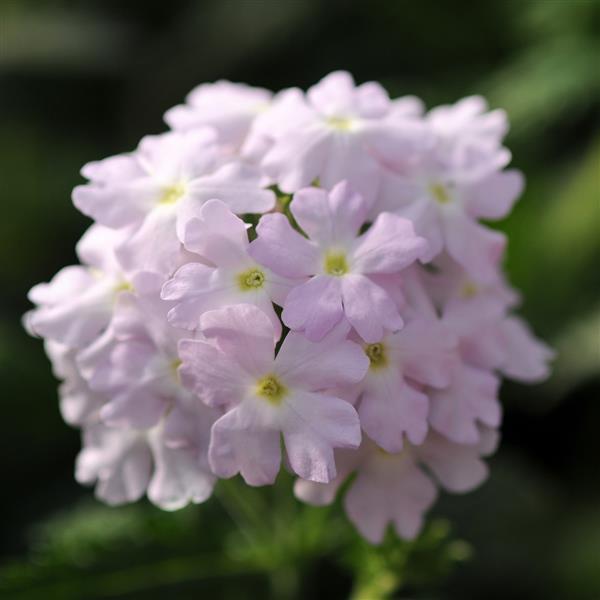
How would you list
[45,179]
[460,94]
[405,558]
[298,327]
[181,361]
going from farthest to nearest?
[45,179] < [460,94] < [405,558] < [181,361] < [298,327]

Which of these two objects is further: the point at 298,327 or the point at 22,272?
the point at 22,272

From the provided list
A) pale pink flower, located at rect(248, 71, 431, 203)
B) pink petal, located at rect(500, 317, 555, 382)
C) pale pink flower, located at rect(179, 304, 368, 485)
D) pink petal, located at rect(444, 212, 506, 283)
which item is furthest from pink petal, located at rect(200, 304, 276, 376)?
pink petal, located at rect(500, 317, 555, 382)

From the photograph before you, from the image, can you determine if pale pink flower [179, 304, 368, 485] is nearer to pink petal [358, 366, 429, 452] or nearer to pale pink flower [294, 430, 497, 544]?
pink petal [358, 366, 429, 452]

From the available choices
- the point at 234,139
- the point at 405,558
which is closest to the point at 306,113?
the point at 234,139

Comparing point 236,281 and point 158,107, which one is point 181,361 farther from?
point 158,107

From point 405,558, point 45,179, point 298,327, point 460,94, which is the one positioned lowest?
point 405,558

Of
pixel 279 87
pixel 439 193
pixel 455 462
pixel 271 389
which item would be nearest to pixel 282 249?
pixel 271 389

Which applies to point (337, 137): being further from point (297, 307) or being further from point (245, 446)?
point (245, 446)
